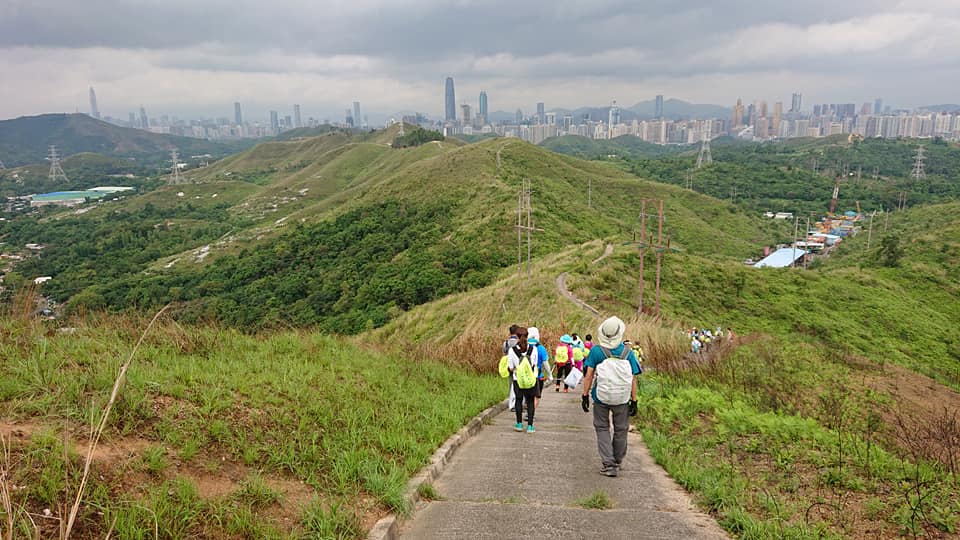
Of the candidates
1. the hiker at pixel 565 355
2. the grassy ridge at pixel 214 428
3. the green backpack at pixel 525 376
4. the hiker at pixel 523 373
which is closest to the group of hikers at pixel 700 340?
the hiker at pixel 565 355

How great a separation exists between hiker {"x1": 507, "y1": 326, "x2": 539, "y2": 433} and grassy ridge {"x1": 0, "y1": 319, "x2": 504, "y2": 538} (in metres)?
0.82

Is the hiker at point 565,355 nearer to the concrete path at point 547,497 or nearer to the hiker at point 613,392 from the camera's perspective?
the concrete path at point 547,497

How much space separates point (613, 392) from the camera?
17.7 ft

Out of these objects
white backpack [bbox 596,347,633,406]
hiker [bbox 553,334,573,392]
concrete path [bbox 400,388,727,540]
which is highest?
white backpack [bbox 596,347,633,406]

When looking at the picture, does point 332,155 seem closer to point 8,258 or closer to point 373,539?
point 8,258

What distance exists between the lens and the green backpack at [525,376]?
23.2ft

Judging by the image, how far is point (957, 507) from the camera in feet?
13.0

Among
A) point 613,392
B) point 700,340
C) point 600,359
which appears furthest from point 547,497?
point 700,340

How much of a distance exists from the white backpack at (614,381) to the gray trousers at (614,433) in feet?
0.31


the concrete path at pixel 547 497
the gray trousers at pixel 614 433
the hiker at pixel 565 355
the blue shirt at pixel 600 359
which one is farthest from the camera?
the hiker at pixel 565 355

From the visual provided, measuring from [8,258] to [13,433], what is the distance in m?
92.6

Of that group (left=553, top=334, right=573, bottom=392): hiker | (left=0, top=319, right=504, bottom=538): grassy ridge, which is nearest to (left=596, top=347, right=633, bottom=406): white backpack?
(left=0, top=319, right=504, bottom=538): grassy ridge

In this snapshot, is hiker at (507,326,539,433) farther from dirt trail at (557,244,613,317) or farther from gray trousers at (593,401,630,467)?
dirt trail at (557,244,613,317)

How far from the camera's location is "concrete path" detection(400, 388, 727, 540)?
4004 millimetres
